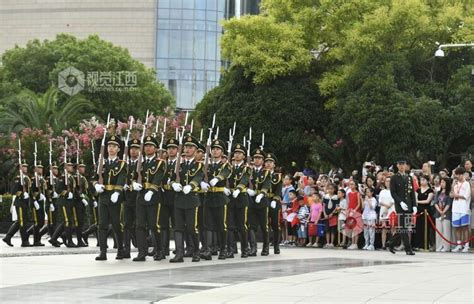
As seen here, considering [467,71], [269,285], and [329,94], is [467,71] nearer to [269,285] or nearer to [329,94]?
[329,94]

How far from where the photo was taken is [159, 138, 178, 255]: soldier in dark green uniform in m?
18.3

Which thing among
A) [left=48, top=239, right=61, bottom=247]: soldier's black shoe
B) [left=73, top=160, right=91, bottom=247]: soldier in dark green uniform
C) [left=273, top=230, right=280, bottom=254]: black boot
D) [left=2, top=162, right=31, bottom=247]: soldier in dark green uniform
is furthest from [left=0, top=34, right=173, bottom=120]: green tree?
[left=273, top=230, right=280, bottom=254]: black boot

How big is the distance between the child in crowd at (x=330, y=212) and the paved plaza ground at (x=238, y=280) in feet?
17.3

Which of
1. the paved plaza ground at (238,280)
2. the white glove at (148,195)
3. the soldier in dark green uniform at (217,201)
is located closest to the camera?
the paved plaza ground at (238,280)

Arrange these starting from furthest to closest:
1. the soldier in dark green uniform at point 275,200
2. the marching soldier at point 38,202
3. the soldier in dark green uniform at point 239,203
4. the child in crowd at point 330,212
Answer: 1. the child in crowd at point 330,212
2. the marching soldier at point 38,202
3. the soldier in dark green uniform at point 275,200
4. the soldier in dark green uniform at point 239,203

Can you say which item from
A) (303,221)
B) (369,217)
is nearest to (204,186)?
(369,217)

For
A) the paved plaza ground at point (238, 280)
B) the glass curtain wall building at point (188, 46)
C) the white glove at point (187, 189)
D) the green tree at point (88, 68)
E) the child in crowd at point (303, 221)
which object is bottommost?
the paved plaza ground at point (238, 280)

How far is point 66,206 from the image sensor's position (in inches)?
909

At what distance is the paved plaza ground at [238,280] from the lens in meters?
12.1

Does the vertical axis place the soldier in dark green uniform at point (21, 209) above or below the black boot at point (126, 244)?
above

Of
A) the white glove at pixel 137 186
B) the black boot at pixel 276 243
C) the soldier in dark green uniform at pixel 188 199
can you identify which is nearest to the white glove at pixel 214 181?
the soldier in dark green uniform at pixel 188 199

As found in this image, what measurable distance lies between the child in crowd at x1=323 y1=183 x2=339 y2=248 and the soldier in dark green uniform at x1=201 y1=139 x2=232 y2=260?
6.64m

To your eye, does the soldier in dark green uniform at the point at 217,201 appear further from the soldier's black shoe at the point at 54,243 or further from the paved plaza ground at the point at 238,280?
the soldier's black shoe at the point at 54,243

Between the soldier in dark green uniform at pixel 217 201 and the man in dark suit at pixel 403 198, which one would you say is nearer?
the soldier in dark green uniform at pixel 217 201
